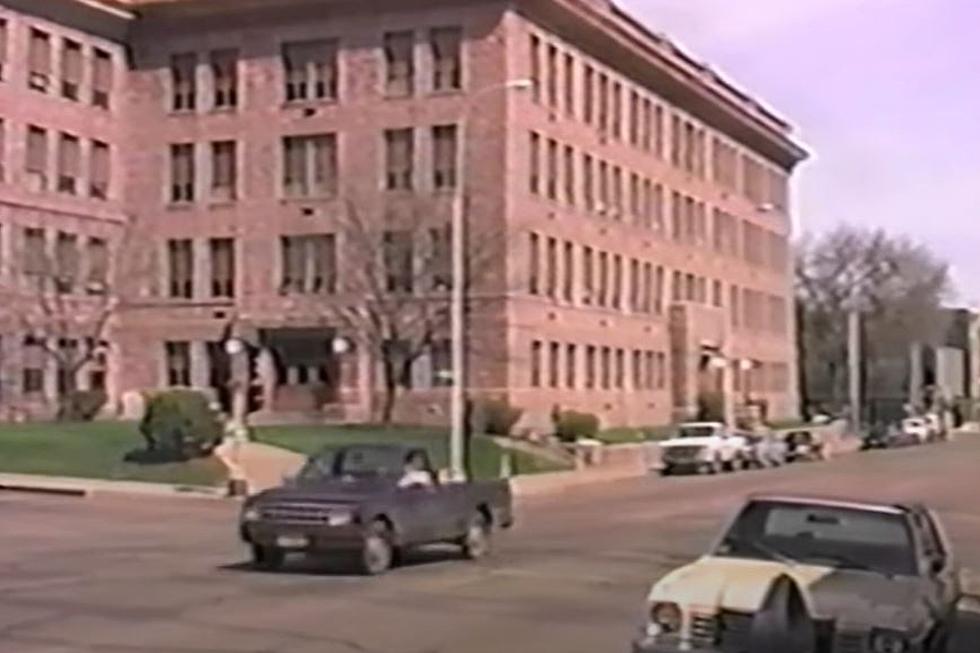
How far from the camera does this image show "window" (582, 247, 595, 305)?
250 ft

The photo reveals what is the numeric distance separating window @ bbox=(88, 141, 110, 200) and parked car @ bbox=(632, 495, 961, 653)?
2463 inches

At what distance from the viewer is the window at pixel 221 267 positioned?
74.2m

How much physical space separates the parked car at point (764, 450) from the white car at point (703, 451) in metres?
0.89

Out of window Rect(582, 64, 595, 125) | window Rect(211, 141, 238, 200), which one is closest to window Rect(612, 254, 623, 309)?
window Rect(582, 64, 595, 125)

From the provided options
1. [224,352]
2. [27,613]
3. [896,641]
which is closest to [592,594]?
[27,613]

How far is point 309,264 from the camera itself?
72250 millimetres

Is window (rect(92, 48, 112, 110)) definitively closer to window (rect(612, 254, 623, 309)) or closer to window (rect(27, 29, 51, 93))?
window (rect(27, 29, 51, 93))

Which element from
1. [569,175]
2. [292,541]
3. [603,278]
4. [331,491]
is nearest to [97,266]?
[569,175]

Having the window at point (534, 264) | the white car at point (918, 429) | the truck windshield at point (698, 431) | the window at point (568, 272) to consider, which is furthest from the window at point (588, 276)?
the white car at point (918, 429)

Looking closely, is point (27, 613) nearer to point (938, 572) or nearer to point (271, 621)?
point (271, 621)

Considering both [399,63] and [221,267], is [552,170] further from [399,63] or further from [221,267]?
[221,267]

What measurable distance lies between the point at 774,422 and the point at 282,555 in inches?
3250

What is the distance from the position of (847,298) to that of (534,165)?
67184mm

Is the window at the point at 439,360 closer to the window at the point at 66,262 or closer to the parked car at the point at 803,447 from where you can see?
the window at the point at 66,262
